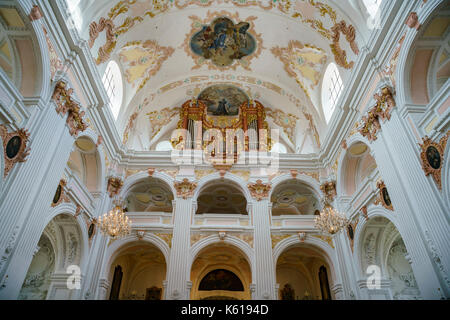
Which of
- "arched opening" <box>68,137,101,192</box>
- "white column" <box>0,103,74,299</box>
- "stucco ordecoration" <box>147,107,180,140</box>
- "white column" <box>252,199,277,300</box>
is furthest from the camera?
"stucco ordecoration" <box>147,107,180,140</box>

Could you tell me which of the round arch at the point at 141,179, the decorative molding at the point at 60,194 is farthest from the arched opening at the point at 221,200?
the decorative molding at the point at 60,194

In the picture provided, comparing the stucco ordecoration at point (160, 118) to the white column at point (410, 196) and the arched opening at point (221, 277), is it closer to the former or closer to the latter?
the arched opening at point (221, 277)

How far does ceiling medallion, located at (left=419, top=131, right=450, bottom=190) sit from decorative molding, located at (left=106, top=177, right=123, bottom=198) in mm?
10710

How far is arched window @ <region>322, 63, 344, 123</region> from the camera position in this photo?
11969 mm

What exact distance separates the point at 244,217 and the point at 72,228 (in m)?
6.58

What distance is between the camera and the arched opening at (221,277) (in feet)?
48.0

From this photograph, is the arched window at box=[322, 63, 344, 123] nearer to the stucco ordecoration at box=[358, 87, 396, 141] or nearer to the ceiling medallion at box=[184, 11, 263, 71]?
the stucco ordecoration at box=[358, 87, 396, 141]

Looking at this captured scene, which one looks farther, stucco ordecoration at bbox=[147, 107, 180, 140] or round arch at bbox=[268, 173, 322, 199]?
stucco ordecoration at bbox=[147, 107, 180, 140]

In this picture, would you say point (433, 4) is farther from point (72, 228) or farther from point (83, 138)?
point (72, 228)

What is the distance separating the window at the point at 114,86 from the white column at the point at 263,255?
7.46m

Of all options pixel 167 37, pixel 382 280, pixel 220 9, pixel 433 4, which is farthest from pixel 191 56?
pixel 382 280

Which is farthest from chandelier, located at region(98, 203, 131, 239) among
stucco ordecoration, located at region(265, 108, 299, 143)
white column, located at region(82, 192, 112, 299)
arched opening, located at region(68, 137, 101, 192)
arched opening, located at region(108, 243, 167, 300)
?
stucco ordecoration, located at region(265, 108, 299, 143)

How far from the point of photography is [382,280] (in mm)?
10156

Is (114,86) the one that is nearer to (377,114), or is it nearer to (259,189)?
(259,189)
